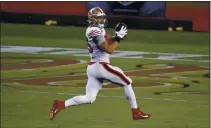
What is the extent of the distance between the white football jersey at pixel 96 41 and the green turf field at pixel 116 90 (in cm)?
183

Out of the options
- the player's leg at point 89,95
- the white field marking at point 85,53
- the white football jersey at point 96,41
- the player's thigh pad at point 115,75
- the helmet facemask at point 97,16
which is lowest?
the white field marking at point 85,53

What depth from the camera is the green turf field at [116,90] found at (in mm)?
11789

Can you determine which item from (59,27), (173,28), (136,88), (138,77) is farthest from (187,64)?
(59,27)

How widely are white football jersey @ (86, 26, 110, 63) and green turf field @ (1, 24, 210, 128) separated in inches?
72.0

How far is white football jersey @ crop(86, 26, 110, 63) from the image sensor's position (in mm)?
9398

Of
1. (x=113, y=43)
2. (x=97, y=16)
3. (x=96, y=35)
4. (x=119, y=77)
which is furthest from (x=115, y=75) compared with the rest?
(x=97, y=16)

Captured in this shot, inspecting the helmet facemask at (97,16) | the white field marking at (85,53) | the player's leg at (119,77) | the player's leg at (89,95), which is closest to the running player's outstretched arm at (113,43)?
the helmet facemask at (97,16)

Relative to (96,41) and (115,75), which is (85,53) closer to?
(115,75)

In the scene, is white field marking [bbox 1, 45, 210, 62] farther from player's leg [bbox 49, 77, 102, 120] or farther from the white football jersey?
the white football jersey

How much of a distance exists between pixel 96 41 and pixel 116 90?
599cm

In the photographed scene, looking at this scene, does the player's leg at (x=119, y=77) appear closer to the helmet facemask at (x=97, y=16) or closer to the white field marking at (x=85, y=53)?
the helmet facemask at (x=97, y=16)

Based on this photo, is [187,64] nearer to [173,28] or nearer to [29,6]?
[173,28]

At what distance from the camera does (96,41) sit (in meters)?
9.42

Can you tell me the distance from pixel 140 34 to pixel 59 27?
348cm
